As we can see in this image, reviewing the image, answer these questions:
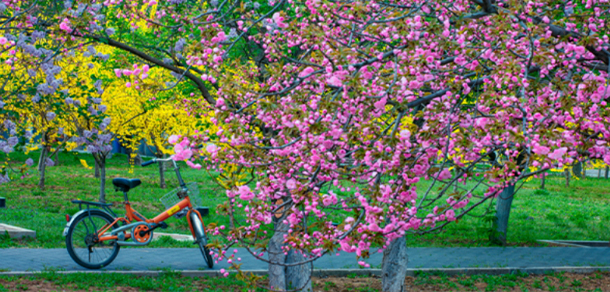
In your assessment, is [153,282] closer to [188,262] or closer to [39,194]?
[188,262]

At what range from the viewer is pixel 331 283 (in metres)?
8.68

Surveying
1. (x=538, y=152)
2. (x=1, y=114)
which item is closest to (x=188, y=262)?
(x=1, y=114)

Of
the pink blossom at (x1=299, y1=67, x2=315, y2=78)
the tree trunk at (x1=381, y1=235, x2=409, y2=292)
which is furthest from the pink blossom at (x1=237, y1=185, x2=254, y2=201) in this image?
the tree trunk at (x1=381, y1=235, x2=409, y2=292)

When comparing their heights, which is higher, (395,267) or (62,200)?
(62,200)

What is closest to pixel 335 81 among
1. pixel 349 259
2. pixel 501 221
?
pixel 349 259

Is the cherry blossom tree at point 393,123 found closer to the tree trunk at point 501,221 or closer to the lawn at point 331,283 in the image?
the lawn at point 331,283

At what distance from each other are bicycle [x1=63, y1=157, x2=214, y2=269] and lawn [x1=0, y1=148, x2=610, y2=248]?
0.88 meters

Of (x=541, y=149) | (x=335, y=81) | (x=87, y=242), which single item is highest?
(x=335, y=81)

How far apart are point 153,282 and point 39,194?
47.6 ft

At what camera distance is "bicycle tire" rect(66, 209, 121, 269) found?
8.17 m

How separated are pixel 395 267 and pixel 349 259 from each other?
2290mm

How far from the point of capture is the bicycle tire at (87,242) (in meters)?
8.17

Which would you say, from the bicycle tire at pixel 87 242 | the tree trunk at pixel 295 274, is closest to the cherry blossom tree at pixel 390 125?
the tree trunk at pixel 295 274

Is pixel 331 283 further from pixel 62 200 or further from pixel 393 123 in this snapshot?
pixel 62 200
